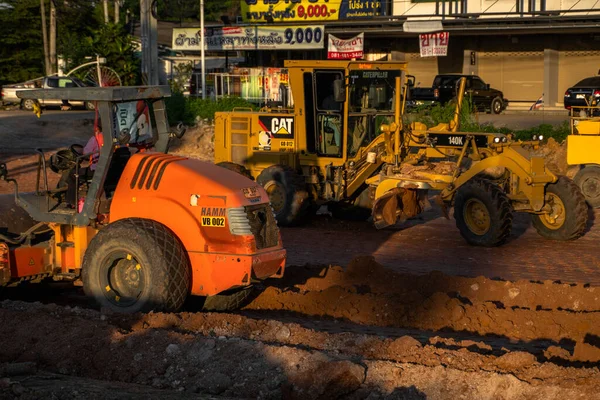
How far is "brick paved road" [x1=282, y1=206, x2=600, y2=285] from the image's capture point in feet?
44.4

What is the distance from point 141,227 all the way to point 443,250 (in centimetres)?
697

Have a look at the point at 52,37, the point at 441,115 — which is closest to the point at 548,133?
the point at 441,115

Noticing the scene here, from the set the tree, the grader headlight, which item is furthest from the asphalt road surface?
the tree

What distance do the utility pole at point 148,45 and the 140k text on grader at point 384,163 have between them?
14651 mm

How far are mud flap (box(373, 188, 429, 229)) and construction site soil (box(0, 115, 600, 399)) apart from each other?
3666mm

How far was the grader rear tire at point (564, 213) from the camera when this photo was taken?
50.3ft

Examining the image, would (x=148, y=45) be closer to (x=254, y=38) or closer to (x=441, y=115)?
(x=441, y=115)

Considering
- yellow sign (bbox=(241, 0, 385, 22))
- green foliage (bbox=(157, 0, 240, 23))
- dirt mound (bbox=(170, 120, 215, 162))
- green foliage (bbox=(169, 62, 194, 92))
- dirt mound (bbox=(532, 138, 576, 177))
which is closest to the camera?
dirt mound (bbox=(532, 138, 576, 177))

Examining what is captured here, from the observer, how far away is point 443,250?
595 inches

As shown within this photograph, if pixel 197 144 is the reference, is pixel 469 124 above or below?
above

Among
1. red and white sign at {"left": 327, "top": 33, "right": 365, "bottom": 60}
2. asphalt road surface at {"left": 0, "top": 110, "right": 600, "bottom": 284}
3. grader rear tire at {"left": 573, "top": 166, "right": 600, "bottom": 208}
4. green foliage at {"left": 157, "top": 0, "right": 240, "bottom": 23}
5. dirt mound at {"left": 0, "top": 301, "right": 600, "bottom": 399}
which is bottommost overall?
asphalt road surface at {"left": 0, "top": 110, "right": 600, "bottom": 284}

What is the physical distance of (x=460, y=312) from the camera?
10.1m

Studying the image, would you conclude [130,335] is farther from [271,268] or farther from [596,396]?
[596,396]

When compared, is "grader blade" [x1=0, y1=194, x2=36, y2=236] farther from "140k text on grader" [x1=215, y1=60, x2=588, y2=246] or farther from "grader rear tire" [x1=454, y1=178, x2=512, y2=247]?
"grader rear tire" [x1=454, y1=178, x2=512, y2=247]
